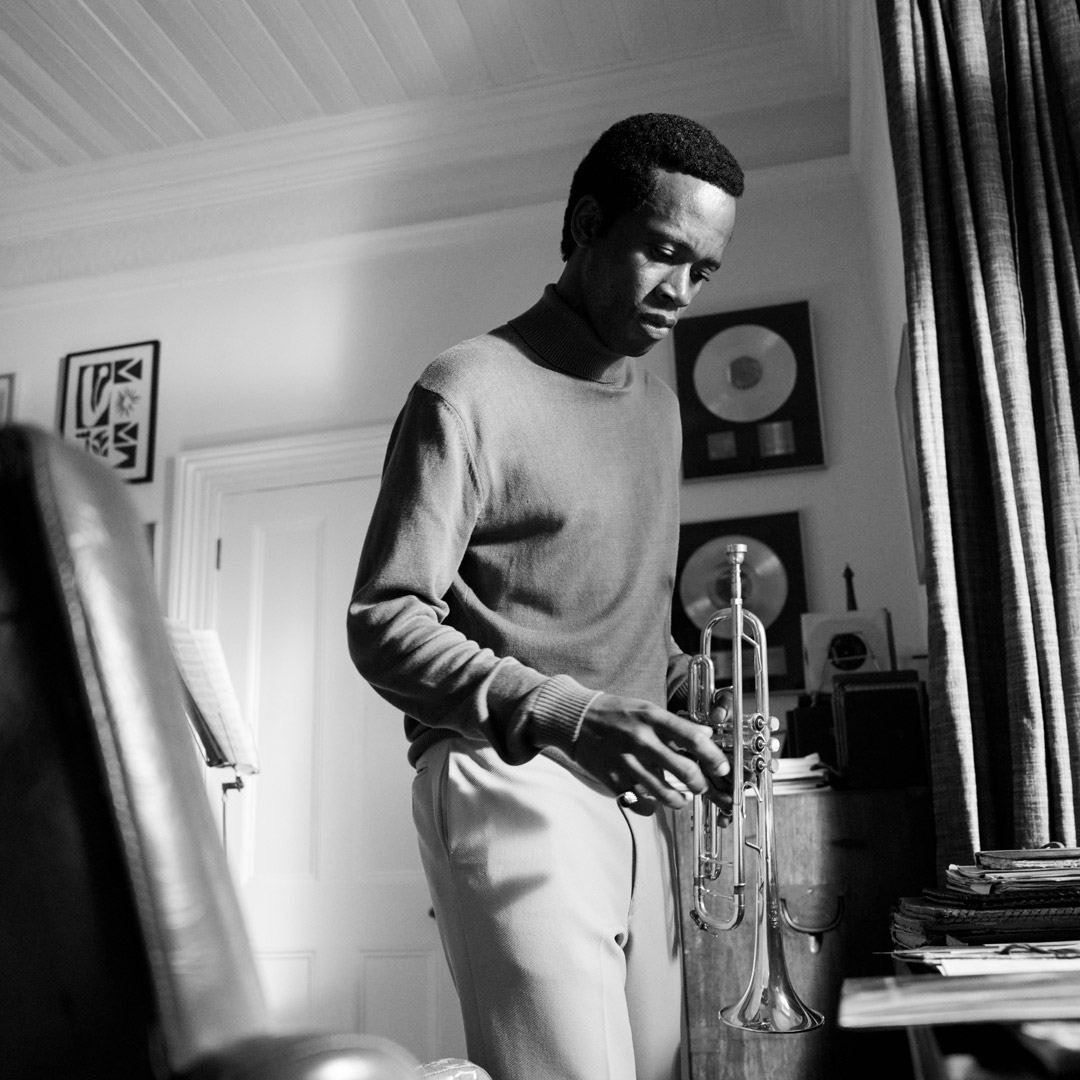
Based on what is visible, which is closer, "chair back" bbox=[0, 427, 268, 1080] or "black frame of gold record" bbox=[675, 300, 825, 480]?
"chair back" bbox=[0, 427, 268, 1080]

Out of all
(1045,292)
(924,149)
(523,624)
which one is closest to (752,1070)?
(523,624)

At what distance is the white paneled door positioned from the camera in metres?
3.68

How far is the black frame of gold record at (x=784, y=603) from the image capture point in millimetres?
3502

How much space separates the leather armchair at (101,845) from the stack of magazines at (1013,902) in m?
1.06

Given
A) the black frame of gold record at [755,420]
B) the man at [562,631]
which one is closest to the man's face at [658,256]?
the man at [562,631]

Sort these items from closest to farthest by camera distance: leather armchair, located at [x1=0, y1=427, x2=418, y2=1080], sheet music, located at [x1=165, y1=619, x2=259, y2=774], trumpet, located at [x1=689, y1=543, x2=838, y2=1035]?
1. leather armchair, located at [x1=0, y1=427, x2=418, y2=1080]
2. trumpet, located at [x1=689, y1=543, x2=838, y2=1035]
3. sheet music, located at [x1=165, y1=619, x2=259, y2=774]

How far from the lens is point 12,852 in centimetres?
42

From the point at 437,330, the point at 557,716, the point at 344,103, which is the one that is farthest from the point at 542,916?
the point at 344,103

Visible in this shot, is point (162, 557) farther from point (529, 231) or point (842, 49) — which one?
point (842, 49)

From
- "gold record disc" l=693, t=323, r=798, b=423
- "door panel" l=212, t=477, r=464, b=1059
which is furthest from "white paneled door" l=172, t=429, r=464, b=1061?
"gold record disc" l=693, t=323, r=798, b=423

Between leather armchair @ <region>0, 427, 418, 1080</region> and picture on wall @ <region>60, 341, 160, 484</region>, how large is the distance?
13.5 feet

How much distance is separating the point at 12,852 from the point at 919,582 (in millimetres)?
3102

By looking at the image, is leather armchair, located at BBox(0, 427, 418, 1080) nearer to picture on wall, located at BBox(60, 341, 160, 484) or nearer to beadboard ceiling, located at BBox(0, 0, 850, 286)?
beadboard ceiling, located at BBox(0, 0, 850, 286)

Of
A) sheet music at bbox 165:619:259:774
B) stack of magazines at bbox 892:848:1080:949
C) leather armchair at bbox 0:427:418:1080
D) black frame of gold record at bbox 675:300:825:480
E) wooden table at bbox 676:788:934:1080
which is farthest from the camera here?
black frame of gold record at bbox 675:300:825:480
